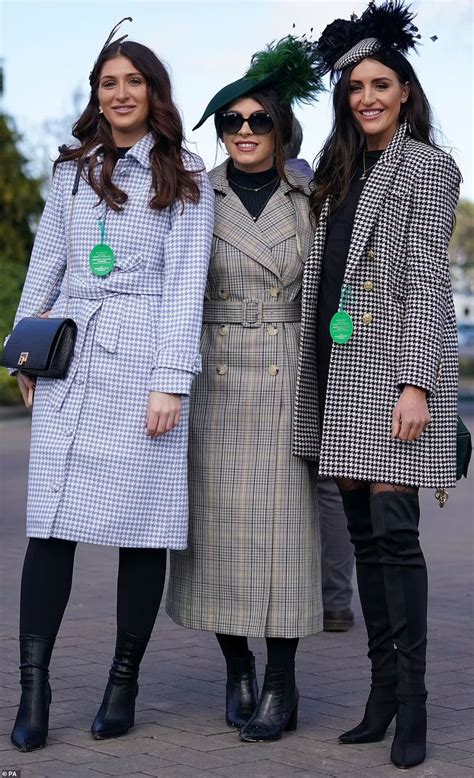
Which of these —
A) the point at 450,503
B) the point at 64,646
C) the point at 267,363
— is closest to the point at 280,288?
the point at 267,363

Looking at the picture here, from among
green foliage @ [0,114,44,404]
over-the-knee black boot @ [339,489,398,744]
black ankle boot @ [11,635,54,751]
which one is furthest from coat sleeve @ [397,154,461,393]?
green foliage @ [0,114,44,404]

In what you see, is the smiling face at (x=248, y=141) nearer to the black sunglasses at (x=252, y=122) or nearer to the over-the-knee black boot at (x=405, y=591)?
the black sunglasses at (x=252, y=122)

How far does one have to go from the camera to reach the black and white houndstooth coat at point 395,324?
12.9 ft

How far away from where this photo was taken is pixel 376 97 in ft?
13.5

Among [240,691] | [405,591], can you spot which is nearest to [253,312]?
[405,591]

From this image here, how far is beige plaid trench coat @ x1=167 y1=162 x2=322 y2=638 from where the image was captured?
4250mm

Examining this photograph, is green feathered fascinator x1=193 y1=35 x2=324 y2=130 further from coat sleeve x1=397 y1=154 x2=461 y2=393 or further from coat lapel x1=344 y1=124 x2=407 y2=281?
coat sleeve x1=397 y1=154 x2=461 y2=393

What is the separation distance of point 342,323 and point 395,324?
0.52 feet

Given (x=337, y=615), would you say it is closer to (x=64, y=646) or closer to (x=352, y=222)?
(x=64, y=646)

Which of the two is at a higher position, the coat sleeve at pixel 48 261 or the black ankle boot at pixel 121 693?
the coat sleeve at pixel 48 261

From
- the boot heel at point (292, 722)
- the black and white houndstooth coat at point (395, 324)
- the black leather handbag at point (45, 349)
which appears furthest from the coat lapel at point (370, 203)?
the boot heel at point (292, 722)

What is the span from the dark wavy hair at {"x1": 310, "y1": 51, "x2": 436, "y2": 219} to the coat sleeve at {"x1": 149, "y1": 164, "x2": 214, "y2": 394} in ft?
1.35

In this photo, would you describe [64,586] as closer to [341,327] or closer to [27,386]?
[27,386]

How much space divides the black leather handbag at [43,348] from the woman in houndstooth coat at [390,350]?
74cm
